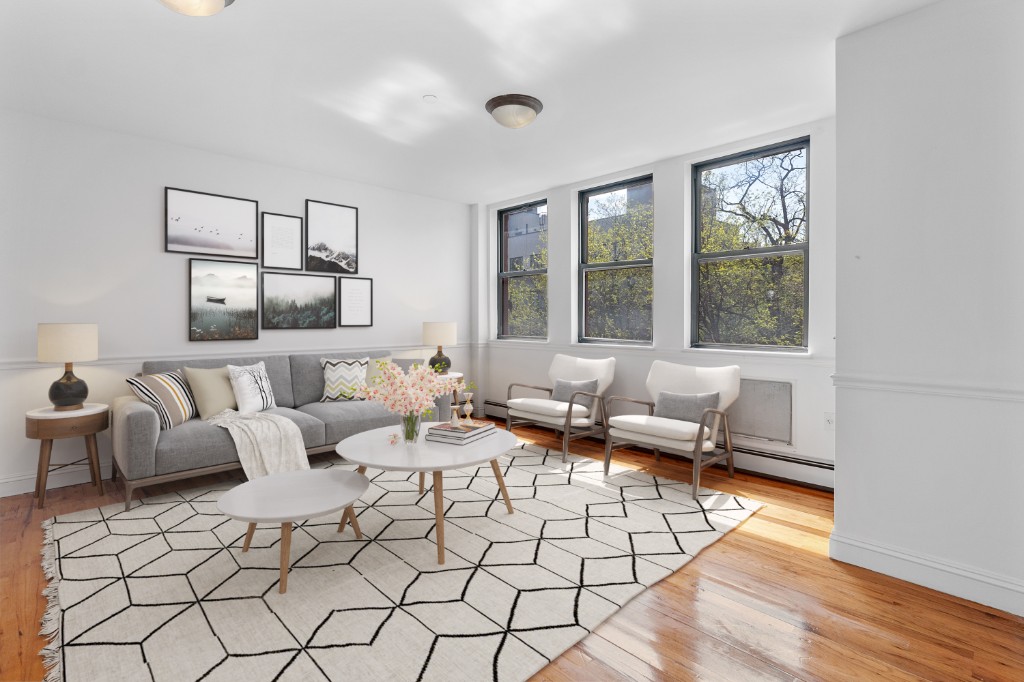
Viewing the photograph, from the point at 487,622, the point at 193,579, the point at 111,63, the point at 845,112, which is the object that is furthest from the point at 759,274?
the point at 111,63

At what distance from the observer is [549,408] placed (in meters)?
4.59

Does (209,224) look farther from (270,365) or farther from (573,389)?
(573,389)

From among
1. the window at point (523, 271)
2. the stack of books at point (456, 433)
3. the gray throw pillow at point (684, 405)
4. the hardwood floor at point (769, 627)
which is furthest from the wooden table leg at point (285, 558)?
the window at point (523, 271)

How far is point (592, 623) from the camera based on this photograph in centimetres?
207

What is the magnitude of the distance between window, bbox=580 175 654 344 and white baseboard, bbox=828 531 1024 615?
2559 mm

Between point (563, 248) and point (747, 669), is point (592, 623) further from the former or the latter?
point (563, 248)

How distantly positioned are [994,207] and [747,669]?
2156 mm

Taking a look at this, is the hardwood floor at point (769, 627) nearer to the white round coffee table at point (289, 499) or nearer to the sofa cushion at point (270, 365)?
the white round coffee table at point (289, 499)

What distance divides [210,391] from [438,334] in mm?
2262

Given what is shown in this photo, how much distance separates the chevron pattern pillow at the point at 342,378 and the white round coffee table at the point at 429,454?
1.54 m

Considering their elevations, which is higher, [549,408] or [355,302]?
[355,302]

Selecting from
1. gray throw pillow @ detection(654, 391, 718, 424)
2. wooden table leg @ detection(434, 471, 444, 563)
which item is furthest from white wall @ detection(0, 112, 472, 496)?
gray throw pillow @ detection(654, 391, 718, 424)

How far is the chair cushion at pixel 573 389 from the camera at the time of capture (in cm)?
477

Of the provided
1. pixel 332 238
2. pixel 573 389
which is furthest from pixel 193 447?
pixel 573 389
